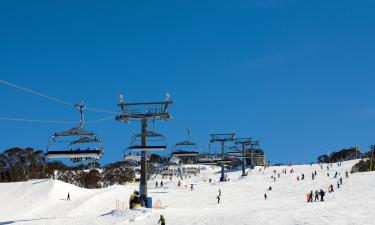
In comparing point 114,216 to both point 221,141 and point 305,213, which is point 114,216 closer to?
point 305,213

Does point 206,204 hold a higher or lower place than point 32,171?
lower

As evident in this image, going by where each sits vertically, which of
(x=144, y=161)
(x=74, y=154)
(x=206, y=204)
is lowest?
(x=206, y=204)

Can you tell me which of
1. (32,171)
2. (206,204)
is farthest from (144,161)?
(32,171)

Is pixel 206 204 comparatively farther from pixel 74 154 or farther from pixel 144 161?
pixel 74 154

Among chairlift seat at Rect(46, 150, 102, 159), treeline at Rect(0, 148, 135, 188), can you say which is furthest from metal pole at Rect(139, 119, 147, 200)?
treeline at Rect(0, 148, 135, 188)

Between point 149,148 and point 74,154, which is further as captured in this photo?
point 149,148

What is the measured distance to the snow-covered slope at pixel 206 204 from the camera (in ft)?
124

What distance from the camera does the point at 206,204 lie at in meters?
54.9

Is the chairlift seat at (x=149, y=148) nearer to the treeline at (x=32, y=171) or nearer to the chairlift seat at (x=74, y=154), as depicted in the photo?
the chairlift seat at (x=74, y=154)

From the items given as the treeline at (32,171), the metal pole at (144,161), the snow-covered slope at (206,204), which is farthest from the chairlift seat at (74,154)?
the treeline at (32,171)

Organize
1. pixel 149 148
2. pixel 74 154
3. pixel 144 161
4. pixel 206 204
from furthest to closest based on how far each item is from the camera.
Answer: pixel 206 204, pixel 144 161, pixel 149 148, pixel 74 154

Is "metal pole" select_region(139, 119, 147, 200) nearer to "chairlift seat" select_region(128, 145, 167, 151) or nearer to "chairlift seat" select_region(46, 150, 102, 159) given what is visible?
"chairlift seat" select_region(128, 145, 167, 151)

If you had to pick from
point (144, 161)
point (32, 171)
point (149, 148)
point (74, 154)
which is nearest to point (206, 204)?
point (144, 161)

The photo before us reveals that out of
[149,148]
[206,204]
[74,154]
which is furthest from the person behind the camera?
[206,204]
